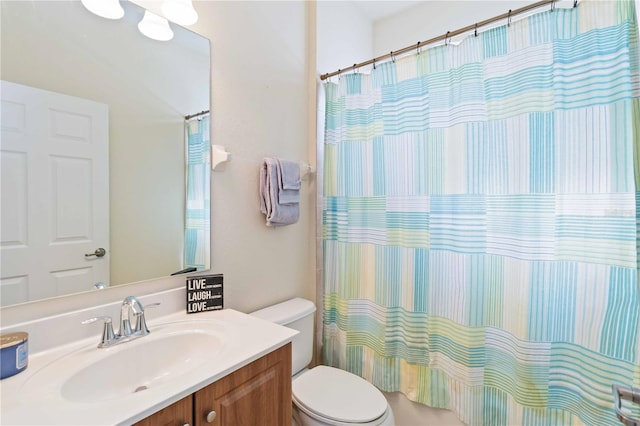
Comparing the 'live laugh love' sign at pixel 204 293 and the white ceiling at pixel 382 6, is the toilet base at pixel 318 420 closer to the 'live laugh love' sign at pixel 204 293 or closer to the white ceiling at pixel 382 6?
the 'live laugh love' sign at pixel 204 293

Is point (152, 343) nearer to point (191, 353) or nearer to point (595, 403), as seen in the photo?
point (191, 353)

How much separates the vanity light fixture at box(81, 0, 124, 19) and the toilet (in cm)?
127

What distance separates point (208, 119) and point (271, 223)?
22.0 inches

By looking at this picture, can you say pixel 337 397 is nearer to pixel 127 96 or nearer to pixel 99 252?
pixel 99 252

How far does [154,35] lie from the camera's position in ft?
3.62

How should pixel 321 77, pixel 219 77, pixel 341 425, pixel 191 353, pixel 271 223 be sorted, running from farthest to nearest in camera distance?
pixel 321 77
pixel 271 223
pixel 219 77
pixel 341 425
pixel 191 353

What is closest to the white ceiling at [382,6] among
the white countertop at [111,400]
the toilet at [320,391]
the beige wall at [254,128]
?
the beige wall at [254,128]

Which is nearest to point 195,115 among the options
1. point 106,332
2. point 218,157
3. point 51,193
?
point 218,157

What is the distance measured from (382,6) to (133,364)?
2.43 m

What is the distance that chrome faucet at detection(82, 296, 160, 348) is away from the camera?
910mm

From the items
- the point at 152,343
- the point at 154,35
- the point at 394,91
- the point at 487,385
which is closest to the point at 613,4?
the point at 394,91

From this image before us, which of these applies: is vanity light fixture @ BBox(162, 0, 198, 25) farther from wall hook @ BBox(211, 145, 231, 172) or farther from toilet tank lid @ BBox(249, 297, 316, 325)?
toilet tank lid @ BBox(249, 297, 316, 325)

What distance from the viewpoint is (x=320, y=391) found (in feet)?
4.48

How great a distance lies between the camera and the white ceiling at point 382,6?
2.01 m
